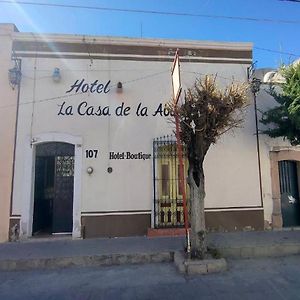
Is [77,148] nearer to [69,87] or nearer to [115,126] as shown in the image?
[115,126]

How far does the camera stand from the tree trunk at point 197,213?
6.32 meters

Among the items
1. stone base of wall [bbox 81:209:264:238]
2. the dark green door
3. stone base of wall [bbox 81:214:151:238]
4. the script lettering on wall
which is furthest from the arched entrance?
stone base of wall [bbox 81:214:151:238]

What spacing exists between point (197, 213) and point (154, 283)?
1.70 meters

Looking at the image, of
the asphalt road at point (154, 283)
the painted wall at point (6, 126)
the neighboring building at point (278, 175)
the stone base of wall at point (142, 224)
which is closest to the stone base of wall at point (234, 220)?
the stone base of wall at point (142, 224)

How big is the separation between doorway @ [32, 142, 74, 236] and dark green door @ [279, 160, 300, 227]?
261 inches

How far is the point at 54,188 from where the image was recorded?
920cm

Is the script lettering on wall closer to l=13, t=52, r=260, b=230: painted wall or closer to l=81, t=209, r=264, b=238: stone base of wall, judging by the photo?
A: l=13, t=52, r=260, b=230: painted wall

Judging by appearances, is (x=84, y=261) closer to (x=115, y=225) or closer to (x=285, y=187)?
(x=115, y=225)

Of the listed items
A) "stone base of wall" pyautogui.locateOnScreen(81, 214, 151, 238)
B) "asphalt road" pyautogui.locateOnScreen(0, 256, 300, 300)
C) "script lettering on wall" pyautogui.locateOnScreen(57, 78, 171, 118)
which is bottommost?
"asphalt road" pyautogui.locateOnScreen(0, 256, 300, 300)

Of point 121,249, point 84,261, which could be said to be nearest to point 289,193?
point 121,249

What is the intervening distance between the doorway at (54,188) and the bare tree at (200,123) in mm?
4134

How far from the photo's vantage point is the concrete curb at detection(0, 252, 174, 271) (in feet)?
21.6

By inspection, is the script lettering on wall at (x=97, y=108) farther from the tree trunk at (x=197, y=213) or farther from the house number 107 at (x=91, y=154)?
the tree trunk at (x=197, y=213)

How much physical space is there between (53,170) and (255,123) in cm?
646
